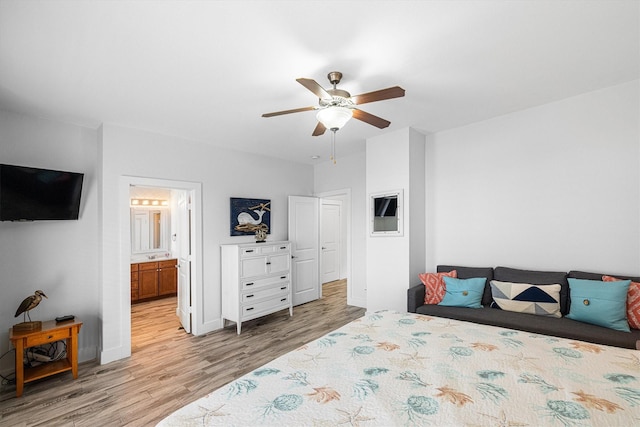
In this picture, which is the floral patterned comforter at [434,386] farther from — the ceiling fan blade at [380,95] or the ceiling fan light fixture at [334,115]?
the ceiling fan blade at [380,95]

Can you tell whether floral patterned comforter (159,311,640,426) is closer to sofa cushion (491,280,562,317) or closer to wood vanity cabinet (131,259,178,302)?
sofa cushion (491,280,562,317)

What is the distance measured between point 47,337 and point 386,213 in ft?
12.3

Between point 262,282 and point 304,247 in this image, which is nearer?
point 262,282

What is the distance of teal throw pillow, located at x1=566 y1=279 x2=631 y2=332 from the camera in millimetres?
2363

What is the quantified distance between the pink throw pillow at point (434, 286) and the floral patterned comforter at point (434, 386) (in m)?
1.43

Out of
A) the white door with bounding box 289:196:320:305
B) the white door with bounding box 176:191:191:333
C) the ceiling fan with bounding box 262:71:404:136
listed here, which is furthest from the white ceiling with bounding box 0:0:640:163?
the white door with bounding box 289:196:320:305

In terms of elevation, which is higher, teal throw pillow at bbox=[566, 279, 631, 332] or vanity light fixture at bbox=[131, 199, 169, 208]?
vanity light fixture at bbox=[131, 199, 169, 208]

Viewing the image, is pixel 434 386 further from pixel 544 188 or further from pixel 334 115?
pixel 544 188

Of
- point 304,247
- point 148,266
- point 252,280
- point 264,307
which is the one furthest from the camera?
point 148,266

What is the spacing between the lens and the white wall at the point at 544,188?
2678 mm

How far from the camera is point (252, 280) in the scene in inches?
161

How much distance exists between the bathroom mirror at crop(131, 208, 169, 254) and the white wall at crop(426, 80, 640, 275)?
208 inches

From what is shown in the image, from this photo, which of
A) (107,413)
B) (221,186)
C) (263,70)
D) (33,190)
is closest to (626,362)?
(263,70)

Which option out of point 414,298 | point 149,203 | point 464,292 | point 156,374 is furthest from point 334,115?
point 149,203
